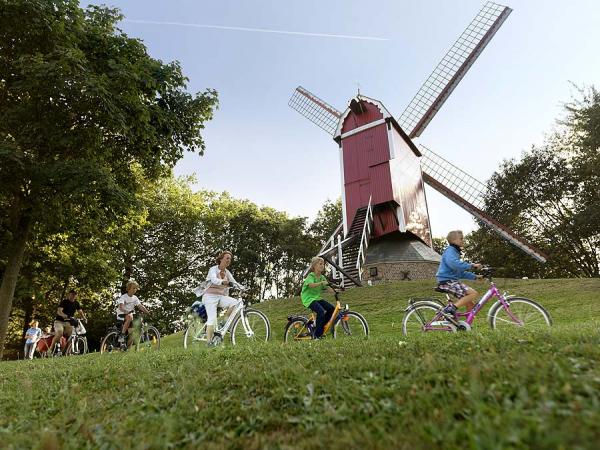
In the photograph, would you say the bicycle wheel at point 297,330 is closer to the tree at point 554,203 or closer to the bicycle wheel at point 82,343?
the bicycle wheel at point 82,343

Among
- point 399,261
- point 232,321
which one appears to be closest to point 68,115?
point 232,321

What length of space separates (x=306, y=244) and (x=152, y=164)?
31.9 meters

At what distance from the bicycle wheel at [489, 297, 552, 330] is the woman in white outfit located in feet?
18.7

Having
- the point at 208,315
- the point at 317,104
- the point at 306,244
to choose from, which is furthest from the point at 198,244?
the point at 208,315

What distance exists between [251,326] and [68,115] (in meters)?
8.21

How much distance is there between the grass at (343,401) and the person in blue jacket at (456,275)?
3.33 m

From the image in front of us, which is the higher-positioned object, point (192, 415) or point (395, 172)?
point (395, 172)

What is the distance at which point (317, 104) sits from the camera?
110ft

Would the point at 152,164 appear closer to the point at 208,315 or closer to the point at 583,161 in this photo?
the point at 208,315

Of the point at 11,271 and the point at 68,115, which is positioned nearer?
the point at 68,115

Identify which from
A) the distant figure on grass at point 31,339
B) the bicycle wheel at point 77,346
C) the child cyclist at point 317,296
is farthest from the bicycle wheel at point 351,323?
the distant figure on grass at point 31,339

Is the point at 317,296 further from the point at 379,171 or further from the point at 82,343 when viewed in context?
the point at 379,171

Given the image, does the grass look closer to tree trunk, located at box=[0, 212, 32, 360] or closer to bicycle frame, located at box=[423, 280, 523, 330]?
bicycle frame, located at box=[423, 280, 523, 330]

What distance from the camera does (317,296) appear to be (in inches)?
370
